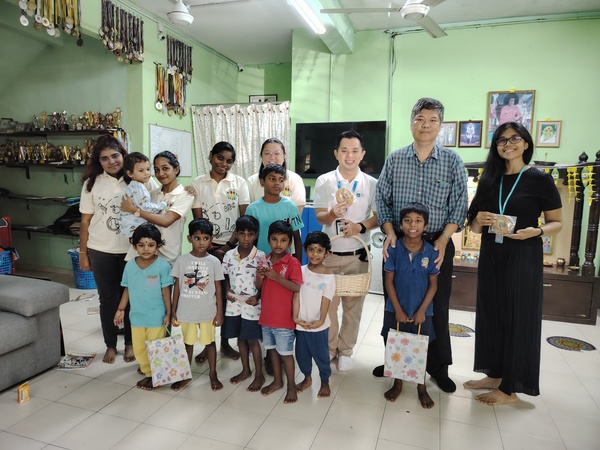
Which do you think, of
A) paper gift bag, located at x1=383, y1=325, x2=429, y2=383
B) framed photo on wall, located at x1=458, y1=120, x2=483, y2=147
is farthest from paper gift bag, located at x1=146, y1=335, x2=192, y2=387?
framed photo on wall, located at x1=458, y1=120, x2=483, y2=147

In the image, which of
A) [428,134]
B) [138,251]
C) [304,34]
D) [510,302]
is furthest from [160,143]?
[510,302]

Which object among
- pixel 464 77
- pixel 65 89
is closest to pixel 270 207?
pixel 464 77

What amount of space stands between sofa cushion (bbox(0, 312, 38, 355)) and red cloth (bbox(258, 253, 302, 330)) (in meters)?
1.48

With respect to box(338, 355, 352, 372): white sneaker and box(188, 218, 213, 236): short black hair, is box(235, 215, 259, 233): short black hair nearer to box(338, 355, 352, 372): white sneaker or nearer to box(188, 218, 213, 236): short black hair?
box(188, 218, 213, 236): short black hair

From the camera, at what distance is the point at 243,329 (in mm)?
2395

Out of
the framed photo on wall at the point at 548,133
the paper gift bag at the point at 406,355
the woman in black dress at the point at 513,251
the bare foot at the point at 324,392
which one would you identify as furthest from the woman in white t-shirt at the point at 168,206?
the framed photo on wall at the point at 548,133

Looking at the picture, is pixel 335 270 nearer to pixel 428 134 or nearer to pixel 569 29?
pixel 428 134

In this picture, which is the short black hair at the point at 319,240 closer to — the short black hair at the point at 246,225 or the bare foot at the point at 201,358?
the short black hair at the point at 246,225

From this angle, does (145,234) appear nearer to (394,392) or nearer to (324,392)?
(324,392)

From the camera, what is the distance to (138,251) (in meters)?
2.36

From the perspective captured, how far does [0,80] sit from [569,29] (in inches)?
282

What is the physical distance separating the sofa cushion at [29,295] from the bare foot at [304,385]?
5.57 ft

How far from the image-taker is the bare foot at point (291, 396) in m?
2.31

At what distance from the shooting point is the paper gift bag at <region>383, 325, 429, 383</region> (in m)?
2.23
